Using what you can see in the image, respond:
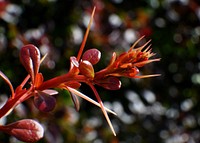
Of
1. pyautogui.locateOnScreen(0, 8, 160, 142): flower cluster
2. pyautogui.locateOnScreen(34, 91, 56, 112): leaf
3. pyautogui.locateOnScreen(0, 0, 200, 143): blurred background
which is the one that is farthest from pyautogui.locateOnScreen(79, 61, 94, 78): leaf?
pyautogui.locateOnScreen(0, 0, 200, 143): blurred background

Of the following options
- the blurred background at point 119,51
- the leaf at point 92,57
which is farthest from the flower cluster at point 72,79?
the blurred background at point 119,51

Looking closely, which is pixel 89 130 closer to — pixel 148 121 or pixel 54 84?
pixel 148 121

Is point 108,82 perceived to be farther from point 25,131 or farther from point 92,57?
point 25,131

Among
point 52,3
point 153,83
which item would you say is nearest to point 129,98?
point 153,83

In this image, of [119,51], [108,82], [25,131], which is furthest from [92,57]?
[119,51]

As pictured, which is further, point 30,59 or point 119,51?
point 119,51

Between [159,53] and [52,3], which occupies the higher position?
[52,3]
